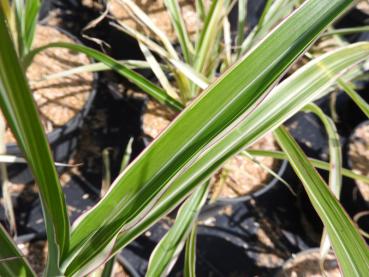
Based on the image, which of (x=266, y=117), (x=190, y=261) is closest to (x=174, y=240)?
(x=190, y=261)

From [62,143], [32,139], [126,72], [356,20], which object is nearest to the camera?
[32,139]

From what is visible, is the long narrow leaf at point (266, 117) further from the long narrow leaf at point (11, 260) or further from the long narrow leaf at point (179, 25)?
the long narrow leaf at point (179, 25)

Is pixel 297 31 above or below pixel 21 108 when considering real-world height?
above

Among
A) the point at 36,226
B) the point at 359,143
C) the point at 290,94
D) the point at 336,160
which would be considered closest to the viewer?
the point at 290,94

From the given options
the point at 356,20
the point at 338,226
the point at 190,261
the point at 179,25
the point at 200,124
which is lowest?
the point at 190,261

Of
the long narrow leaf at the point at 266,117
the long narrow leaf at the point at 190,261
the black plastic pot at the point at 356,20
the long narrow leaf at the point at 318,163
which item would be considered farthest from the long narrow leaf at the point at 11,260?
the black plastic pot at the point at 356,20

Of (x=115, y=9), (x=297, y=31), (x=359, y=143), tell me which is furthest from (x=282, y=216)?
(x=297, y=31)

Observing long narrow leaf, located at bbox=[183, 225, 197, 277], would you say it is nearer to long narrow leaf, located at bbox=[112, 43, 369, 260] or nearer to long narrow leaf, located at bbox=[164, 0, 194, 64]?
long narrow leaf, located at bbox=[112, 43, 369, 260]

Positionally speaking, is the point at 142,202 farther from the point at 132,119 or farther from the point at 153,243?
the point at 132,119

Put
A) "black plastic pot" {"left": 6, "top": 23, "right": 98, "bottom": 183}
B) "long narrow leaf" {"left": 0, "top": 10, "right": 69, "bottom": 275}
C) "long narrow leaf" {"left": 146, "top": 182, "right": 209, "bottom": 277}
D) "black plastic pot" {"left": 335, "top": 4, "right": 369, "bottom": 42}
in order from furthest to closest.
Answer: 1. "black plastic pot" {"left": 335, "top": 4, "right": 369, "bottom": 42}
2. "black plastic pot" {"left": 6, "top": 23, "right": 98, "bottom": 183}
3. "long narrow leaf" {"left": 146, "top": 182, "right": 209, "bottom": 277}
4. "long narrow leaf" {"left": 0, "top": 10, "right": 69, "bottom": 275}

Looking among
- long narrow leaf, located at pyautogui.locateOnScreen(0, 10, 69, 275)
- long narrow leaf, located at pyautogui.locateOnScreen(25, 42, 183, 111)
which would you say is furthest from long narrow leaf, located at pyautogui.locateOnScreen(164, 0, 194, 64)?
long narrow leaf, located at pyautogui.locateOnScreen(0, 10, 69, 275)

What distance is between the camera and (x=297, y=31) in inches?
18.3

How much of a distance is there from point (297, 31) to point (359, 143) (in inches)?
36.2

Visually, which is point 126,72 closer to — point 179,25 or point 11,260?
point 179,25
